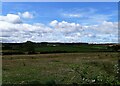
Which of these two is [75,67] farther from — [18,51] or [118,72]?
[18,51]

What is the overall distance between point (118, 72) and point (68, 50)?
65.6m

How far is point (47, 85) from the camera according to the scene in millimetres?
8688

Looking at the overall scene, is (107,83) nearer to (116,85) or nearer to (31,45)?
(116,85)

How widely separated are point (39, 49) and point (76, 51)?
881 cm

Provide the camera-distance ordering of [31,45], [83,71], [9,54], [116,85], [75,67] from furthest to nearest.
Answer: [31,45] → [9,54] → [75,67] → [83,71] → [116,85]

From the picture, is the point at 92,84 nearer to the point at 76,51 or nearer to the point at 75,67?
the point at 75,67

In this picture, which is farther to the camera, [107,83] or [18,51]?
[18,51]

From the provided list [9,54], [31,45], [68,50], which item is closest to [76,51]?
[68,50]

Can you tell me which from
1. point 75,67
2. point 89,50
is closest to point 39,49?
point 89,50

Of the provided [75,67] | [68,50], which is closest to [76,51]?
[68,50]

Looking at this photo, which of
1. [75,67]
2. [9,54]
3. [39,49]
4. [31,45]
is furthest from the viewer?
[39,49]

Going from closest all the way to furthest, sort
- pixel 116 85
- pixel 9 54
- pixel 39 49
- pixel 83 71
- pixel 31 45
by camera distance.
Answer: pixel 116 85 < pixel 83 71 < pixel 9 54 < pixel 31 45 < pixel 39 49

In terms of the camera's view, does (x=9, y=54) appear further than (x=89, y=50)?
No

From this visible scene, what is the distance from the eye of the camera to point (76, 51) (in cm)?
7169
